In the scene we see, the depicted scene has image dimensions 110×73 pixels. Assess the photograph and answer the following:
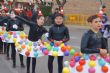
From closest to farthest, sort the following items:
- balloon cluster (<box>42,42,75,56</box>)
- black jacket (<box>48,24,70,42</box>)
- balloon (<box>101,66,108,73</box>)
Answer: balloon (<box>101,66,108,73</box>)
balloon cluster (<box>42,42,75,56</box>)
black jacket (<box>48,24,70,42</box>)

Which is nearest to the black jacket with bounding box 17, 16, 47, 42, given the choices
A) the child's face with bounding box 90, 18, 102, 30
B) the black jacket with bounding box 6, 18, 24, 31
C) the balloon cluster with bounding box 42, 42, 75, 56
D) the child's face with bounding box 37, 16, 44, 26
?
the child's face with bounding box 37, 16, 44, 26

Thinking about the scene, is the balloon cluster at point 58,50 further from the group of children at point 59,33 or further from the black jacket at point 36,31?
the black jacket at point 36,31

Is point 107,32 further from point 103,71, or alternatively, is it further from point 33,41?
point 103,71

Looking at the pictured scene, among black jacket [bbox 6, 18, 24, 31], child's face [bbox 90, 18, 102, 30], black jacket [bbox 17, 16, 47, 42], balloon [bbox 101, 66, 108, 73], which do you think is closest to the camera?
balloon [bbox 101, 66, 108, 73]

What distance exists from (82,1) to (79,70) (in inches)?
1509

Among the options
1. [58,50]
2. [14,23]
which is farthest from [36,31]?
[14,23]

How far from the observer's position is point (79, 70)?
6.53 meters

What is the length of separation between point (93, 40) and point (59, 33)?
228 centimetres

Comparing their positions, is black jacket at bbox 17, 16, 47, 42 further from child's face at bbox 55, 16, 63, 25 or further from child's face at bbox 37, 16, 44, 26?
child's face at bbox 55, 16, 63, 25

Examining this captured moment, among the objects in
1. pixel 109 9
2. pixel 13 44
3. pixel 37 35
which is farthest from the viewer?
pixel 109 9

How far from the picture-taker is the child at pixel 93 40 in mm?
6516

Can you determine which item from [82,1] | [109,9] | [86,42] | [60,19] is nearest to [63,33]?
[60,19]

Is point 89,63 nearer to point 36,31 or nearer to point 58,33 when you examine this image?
point 58,33

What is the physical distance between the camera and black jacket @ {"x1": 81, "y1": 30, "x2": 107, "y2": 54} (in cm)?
656
